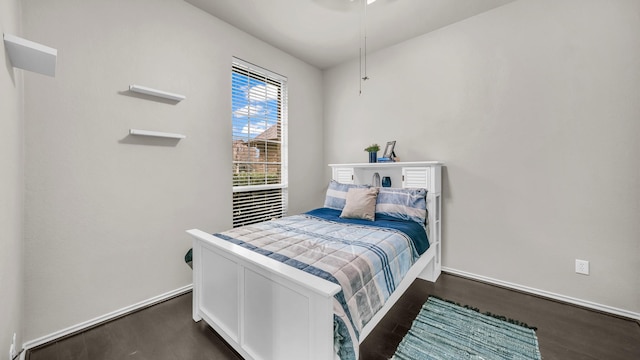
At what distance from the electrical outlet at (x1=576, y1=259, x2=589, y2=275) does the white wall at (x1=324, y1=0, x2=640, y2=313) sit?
0.05 metres

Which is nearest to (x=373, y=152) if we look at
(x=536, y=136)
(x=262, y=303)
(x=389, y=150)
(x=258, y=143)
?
(x=389, y=150)

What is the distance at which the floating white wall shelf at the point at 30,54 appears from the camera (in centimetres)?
107

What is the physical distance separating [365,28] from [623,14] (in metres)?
2.20

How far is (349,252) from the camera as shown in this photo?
163cm

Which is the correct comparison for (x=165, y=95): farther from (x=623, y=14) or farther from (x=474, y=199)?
(x=623, y=14)

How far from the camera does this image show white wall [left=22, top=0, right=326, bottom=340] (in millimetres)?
1755

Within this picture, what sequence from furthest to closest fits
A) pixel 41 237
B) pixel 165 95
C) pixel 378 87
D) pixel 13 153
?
pixel 378 87 → pixel 165 95 → pixel 41 237 → pixel 13 153

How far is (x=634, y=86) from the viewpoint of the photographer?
2.00 meters

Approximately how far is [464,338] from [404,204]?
1256 mm

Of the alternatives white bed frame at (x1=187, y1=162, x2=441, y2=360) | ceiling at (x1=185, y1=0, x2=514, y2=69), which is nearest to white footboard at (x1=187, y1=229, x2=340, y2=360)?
white bed frame at (x1=187, y1=162, x2=441, y2=360)

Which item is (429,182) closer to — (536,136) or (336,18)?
(536,136)

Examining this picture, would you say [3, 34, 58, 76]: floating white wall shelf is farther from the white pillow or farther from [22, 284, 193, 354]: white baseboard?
the white pillow

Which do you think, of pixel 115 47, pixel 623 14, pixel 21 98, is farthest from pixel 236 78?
pixel 623 14

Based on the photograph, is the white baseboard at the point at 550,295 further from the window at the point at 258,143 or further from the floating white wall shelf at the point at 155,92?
the floating white wall shelf at the point at 155,92
